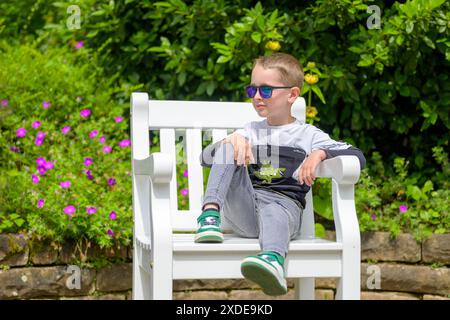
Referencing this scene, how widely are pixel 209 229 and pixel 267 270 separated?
0.85 feet

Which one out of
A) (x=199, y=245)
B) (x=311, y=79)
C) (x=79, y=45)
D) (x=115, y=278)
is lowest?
(x=199, y=245)

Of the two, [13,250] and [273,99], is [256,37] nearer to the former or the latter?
[273,99]

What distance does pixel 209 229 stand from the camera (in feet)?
7.86

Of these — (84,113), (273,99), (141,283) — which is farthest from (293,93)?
(84,113)

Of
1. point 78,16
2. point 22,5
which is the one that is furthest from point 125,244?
point 22,5

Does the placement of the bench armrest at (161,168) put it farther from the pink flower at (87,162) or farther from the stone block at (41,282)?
the pink flower at (87,162)

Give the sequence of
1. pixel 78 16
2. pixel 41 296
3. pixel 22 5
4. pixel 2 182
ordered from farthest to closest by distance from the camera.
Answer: pixel 22 5 → pixel 78 16 → pixel 2 182 → pixel 41 296

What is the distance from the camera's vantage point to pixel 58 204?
11.3 ft

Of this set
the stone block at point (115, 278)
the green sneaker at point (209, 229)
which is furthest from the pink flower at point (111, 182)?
the green sneaker at point (209, 229)

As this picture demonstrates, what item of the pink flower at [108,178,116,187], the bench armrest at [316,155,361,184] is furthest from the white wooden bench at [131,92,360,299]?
the pink flower at [108,178,116,187]

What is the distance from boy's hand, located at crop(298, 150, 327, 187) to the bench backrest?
1.92 feet

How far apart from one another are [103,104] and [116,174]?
2.15ft

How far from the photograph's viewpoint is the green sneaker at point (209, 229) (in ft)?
7.80
